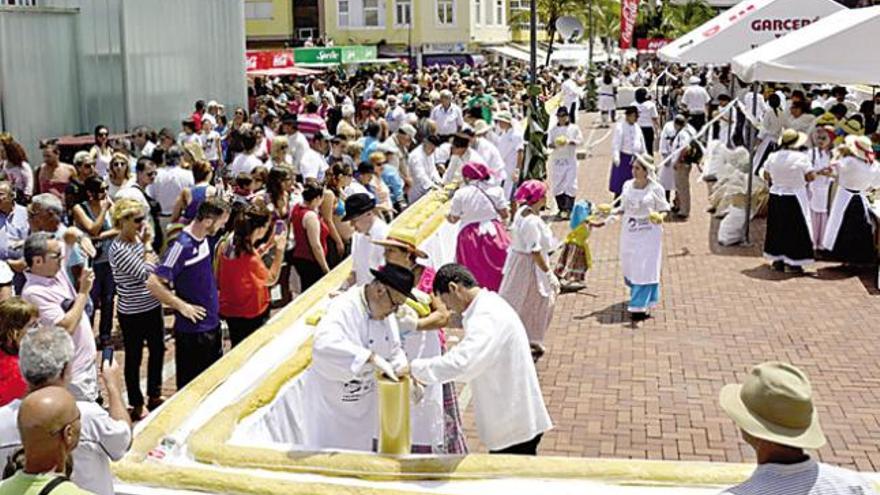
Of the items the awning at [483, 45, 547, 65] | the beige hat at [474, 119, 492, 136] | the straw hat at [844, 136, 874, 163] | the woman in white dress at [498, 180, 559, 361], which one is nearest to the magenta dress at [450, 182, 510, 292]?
the woman in white dress at [498, 180, 559, 361]

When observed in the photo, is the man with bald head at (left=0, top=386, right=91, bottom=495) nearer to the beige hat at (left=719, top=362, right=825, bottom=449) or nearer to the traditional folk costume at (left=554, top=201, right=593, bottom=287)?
the beige hat at (left=719, top=362, right=825, bottom=449)

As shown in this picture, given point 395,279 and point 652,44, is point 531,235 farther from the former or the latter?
point 652,44

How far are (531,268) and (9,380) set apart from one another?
4.75 m

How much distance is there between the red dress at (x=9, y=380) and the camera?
16.5ft

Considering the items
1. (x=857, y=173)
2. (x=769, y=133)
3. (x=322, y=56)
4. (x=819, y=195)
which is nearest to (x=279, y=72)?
(x=322, y=56)

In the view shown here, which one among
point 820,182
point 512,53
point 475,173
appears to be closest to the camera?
point 475,173

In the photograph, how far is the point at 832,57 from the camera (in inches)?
437

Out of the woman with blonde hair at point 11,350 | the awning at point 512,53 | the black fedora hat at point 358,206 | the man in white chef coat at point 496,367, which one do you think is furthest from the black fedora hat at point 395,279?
the awning at point 512,53

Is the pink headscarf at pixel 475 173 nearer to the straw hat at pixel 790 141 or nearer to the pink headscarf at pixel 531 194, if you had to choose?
the pink headscarf at pixel 531 194

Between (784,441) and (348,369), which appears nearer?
(784,441)

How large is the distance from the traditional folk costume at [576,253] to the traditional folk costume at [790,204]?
227cm

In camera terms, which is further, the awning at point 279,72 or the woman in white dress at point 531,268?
the awning at point 279,72

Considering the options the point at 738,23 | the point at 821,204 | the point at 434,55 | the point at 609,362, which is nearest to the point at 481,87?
the point at 738,23

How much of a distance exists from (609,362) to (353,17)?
5591cm
